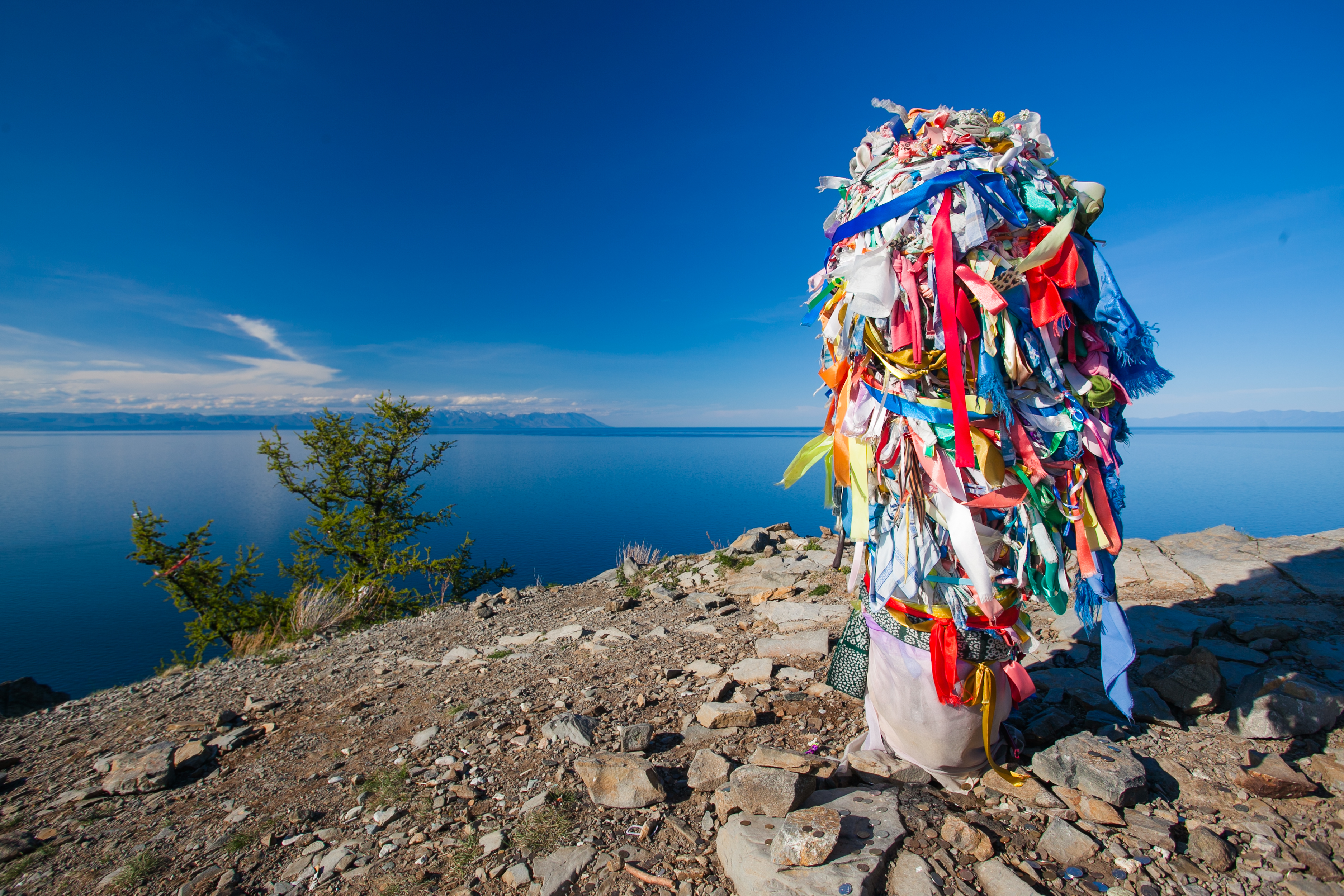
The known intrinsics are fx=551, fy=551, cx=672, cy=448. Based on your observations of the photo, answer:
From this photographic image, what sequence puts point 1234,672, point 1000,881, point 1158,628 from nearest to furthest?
point 1000,881, point 1234,672, point 1158,628

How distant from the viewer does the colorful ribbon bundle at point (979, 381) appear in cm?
233

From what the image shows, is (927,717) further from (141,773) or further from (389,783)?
(141,773)

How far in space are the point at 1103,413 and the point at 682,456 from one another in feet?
226

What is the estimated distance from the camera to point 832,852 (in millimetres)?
2074

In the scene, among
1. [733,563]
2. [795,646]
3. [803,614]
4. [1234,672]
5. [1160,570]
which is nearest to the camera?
[1234,672]

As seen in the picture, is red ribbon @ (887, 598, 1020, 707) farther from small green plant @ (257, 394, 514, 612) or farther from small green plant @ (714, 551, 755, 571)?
small green plant @ (257, 394, 514, 612)

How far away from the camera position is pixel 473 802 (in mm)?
2865

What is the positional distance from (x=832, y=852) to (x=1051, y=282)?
241cm

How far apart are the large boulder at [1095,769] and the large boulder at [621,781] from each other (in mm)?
1841

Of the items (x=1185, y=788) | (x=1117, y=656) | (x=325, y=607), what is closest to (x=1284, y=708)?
(x=1185, y=788)

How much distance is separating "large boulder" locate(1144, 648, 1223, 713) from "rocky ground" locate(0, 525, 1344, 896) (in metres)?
0.01

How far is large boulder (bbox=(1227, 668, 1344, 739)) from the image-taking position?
2.81m

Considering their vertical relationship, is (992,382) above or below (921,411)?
above

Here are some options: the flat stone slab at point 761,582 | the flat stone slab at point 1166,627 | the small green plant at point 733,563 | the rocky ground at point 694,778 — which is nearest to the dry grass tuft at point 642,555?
the small green plant at point 733,563
